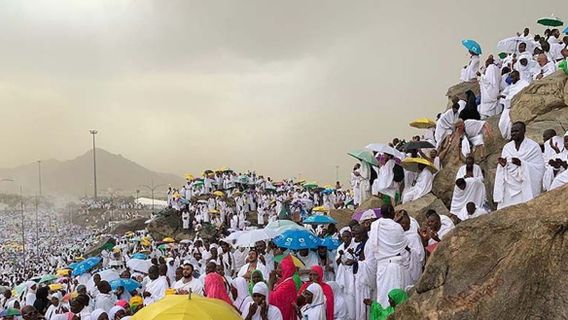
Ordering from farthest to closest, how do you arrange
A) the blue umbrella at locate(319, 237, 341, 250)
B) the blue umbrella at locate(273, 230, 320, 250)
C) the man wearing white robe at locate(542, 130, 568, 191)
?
the blue umbrella at locate(319, 237, 341, 250) < the blue umbrella at locate(273, 230, 320, 250) < the man wearing white robe at locate(542, 130, 568, 191)

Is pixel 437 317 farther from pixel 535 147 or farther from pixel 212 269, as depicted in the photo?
pixel 535 147

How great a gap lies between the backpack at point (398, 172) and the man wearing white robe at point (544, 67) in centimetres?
543

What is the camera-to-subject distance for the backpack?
14.1 meters

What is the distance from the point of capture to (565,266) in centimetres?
532

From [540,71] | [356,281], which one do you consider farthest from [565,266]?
[540,71]

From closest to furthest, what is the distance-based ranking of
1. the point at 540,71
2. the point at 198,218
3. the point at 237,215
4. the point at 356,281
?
the point at 356,281
the point at 540,71
the point at 237,215
the point at 198,218

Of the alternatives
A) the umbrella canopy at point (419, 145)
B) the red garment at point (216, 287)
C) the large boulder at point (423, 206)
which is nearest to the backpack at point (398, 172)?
the umbrella canopy at point (419, 145)

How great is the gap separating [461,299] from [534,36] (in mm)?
16103

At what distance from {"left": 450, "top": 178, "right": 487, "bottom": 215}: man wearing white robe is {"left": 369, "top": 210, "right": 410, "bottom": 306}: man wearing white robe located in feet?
11.4

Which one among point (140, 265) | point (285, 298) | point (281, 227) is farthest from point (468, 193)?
point (140, 265)

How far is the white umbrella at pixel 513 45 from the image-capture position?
18.4 metres

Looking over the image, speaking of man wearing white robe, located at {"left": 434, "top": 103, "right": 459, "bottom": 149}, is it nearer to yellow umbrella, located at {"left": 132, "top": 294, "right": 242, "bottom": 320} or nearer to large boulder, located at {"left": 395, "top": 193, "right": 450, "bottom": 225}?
large boulder, located at {"left": 395, "top": 193, "right": 450, "bottom": 225}

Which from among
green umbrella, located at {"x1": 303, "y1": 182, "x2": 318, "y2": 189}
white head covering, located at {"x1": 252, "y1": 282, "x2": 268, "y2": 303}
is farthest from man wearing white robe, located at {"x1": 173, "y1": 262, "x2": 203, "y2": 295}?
green umbrella, located at {"x1": 303, "y1": 182, "x2": 318, "y2": 189}

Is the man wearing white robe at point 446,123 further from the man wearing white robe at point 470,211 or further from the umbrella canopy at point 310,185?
the umbrella canopy at point 310,185
